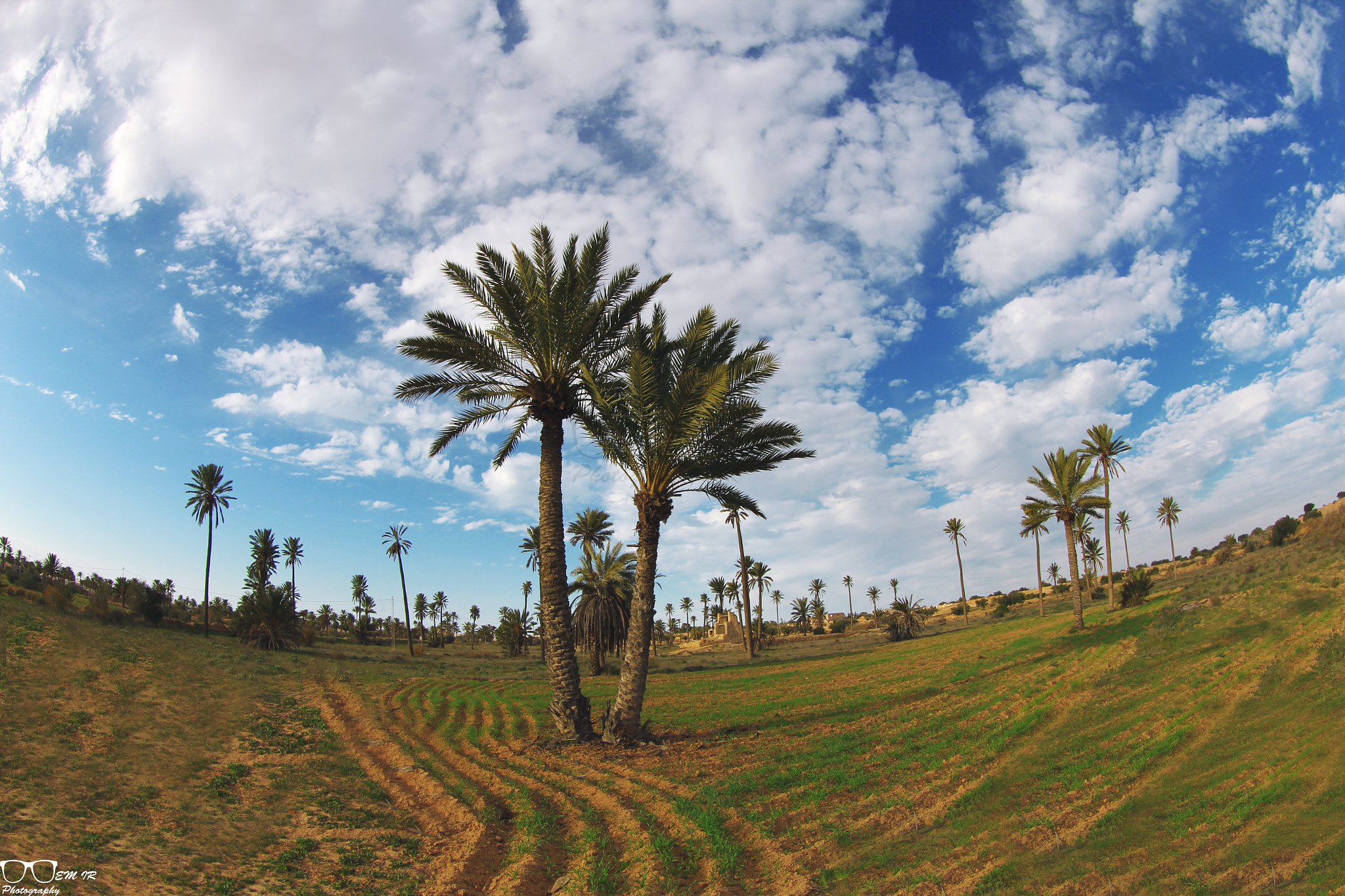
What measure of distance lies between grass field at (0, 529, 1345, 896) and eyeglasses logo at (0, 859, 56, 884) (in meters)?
0.25

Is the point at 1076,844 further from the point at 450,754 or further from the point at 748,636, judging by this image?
the point at 748,636

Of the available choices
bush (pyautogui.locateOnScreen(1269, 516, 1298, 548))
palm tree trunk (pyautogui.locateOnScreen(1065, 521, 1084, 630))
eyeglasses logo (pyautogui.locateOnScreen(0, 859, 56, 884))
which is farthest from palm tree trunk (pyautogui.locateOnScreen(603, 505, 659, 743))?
bush (pyautogui.locateOnScreen(1269, 516, 1298, 548))

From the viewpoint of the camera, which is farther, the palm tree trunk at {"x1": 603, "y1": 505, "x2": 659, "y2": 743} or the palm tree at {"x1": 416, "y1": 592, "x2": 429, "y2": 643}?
the palm tree at {"x1": 416, "y1": 592, "x2": 429, "y2": 643}

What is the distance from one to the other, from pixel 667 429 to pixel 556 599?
17.4ft

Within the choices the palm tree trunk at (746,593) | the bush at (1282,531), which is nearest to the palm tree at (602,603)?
the palm tree trunk at (746,593)

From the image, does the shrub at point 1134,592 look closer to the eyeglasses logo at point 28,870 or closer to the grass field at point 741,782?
the grass field at point 741,782

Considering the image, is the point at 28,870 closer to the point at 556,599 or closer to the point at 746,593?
the point at 556,599

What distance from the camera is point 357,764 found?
13.8 metres

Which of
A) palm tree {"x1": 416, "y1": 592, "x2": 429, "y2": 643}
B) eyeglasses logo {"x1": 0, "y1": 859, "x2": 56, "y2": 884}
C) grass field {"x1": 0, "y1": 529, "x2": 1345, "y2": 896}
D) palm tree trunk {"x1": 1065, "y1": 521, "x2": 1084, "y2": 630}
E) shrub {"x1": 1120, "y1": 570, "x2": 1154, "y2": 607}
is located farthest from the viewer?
palm tree {"x1": 416, "y1": 592, "x2": 429, "y2": 643}

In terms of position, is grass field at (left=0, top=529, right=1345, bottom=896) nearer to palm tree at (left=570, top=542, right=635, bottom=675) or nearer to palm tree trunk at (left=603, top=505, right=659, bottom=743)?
palm tree trunk at (left=603, top=505, right=659, bottom=743)

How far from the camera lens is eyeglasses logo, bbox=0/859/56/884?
6.67 metres

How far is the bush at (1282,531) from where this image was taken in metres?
44.8

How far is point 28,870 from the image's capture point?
6.87 m

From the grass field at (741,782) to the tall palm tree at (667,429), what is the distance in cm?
330
